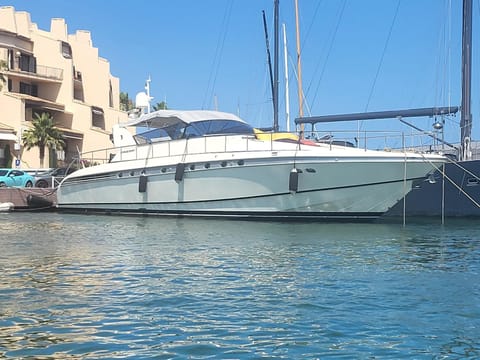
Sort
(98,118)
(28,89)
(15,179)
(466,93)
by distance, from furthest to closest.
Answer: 1. (98,118)
2. (28,89)
3. (15,179)
4. (466,93)

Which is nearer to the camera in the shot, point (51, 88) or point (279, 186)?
point (279, 186)

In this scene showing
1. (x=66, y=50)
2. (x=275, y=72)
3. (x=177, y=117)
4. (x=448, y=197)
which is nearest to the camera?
(x=177, y=117)

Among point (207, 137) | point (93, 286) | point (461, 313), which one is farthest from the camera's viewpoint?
point (207, 137)

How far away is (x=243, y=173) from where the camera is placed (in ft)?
56.2

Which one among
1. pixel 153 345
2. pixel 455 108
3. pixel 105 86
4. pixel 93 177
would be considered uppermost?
pixel 105 86

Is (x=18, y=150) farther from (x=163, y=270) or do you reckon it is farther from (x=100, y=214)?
(x=163, y=270)

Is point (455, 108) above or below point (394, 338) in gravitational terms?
above

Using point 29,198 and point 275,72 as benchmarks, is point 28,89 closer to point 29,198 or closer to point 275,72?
point 29,198

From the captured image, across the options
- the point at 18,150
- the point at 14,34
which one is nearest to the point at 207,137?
the point at 18,150

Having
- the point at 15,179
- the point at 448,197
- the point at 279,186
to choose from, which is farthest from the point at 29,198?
the point at 448,197

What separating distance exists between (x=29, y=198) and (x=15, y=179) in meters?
4.59

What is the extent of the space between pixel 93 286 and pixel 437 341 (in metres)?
4.80

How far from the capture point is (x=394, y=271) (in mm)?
9461

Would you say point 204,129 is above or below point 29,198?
above
